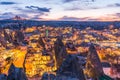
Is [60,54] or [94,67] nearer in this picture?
[94,67]

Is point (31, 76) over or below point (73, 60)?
below

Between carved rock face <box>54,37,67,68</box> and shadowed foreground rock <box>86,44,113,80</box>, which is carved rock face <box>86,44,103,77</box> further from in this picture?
carved rock face <box>54,37,67,68</box>

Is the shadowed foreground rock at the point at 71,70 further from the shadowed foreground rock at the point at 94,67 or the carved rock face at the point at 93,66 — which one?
the carved rock face at the point at 93,66

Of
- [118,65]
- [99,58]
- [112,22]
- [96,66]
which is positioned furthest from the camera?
[112,22]

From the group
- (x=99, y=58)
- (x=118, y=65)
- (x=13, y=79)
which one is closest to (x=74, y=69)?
(x=13, y=79)

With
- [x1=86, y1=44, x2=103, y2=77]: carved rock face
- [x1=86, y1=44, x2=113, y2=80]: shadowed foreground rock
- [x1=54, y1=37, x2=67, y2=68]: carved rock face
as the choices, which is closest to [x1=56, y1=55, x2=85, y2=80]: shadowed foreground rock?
[x1=86, y1=44, x2=113, y2=80]: shadowed foreground rock

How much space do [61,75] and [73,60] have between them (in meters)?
3.97

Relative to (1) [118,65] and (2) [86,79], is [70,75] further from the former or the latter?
(1) [118,65]

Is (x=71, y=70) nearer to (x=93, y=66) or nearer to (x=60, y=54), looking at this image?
(x=93, y=66)

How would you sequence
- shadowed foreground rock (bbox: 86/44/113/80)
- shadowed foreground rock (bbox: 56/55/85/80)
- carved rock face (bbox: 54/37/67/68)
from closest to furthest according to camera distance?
shadowed foreground rock (bbox: 56/55/85/80) < shadowed foreground rock (bbox: 86/44/113/80) < carved rock face (bbox: 54/37/67/68)

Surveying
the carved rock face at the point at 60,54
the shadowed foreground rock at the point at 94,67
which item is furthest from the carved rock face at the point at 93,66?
the carved rock face at the point at 60,54

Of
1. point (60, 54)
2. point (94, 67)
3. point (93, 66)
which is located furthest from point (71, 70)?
point (60, 54)

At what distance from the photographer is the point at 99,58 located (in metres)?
39.3

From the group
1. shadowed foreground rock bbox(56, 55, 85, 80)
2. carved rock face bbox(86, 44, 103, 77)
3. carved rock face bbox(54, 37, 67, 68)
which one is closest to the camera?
shadowed foreground rock bbox(56, 55, 85, 80)
